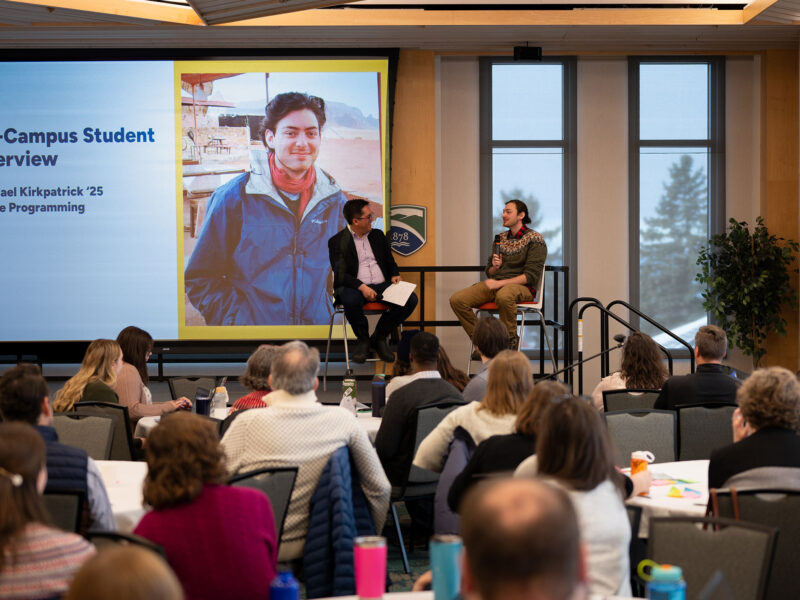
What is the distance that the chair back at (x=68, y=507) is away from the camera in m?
2.62

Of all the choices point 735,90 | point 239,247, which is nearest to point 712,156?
point 735,90

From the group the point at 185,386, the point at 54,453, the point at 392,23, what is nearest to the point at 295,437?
the point at 54,453

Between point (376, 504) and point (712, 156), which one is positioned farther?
point (712, 156)

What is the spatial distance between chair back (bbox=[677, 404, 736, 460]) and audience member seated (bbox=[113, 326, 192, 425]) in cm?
267

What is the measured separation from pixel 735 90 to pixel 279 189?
16.3ft

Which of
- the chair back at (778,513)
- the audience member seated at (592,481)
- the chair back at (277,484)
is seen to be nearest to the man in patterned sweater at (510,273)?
the chair back at (277,484)

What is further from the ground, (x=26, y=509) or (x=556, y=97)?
(x=556, y=97)

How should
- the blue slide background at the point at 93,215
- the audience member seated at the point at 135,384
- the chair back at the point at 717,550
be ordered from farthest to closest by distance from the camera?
the blue slide background at the point at 93,215, the audience member seated at the point at 135,384, the chair back at the point at 717,550

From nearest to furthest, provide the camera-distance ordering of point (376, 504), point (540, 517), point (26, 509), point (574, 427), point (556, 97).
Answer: point (540, 517) < point (26, 509) < point (574, 427) < point (376, 504) < point (556, 97)

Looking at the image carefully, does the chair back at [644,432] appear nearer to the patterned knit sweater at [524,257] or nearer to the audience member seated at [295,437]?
the audience member seated at [295,437]

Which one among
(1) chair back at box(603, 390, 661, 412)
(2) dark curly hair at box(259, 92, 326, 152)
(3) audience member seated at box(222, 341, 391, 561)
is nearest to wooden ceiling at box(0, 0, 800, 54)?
(2) dark curly hair at box(259, 92, 326, 152)

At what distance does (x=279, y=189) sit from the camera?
9.12m

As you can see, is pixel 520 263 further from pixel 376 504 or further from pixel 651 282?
pixel 376 504

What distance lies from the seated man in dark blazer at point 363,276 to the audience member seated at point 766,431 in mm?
4793
